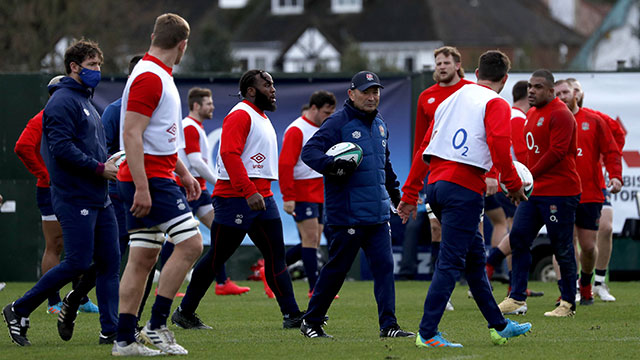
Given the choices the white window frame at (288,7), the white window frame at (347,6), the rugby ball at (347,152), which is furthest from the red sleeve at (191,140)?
the white window frame at (288,7)

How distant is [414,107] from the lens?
15.1 m

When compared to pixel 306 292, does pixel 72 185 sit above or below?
above

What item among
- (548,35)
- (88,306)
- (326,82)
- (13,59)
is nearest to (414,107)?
(326,82)

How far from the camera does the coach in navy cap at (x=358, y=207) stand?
26.1 feet

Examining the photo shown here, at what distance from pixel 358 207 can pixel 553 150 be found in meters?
2.61

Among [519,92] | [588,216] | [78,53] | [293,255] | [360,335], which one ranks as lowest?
[293,255]

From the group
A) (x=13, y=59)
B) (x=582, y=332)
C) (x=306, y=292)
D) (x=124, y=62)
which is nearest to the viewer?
(x=582, y=332)

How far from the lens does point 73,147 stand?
7.44 m

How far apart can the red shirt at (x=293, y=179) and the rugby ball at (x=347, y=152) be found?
3587 millimetres

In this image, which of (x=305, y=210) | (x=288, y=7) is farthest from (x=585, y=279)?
(x=288, y=7)

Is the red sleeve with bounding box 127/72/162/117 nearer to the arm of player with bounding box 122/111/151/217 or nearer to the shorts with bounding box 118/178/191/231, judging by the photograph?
the arm of player with bounding box 122/111/151/217

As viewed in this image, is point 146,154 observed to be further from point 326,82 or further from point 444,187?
point 326,82

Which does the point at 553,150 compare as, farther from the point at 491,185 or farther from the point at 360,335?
the point at 360,335

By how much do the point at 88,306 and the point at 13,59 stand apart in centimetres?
2692
